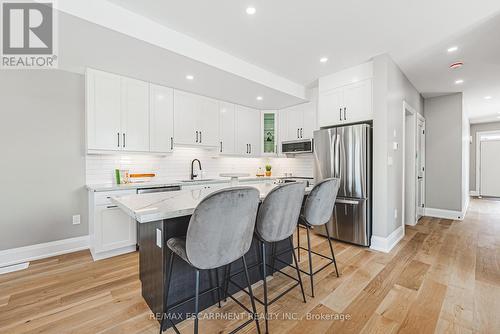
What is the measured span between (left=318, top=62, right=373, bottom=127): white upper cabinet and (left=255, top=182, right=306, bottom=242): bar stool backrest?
2.16 m

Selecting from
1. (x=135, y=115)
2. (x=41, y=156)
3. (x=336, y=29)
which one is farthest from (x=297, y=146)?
(x=41, y=156)

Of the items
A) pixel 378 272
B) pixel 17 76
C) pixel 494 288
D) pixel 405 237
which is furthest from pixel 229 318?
pixel 17 76

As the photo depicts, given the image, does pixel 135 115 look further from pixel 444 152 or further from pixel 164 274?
pixel 444 152

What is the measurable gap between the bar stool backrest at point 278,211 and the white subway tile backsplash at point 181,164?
266 centimetres

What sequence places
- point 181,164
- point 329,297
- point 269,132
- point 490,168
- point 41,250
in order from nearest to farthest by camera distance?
point 329,297, point 41,250, point 181,164, point 269,132, point 490,168

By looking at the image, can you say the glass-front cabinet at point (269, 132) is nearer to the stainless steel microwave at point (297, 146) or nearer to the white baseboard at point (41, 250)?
the stainless steel microwave at point (297, 146)

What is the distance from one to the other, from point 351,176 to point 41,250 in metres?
4.18

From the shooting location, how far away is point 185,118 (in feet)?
12.4

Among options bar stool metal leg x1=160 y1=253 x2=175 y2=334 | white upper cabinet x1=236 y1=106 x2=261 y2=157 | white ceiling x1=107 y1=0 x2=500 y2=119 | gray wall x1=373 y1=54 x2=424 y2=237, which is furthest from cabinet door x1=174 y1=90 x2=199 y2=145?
gray wall x1=373 y1=54 x2=424 y2=237

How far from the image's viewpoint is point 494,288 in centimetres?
210

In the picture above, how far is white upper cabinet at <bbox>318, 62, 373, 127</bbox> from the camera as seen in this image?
125 inches

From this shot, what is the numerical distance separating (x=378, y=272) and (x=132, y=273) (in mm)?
2687

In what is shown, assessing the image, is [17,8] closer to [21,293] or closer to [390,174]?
[21,293]

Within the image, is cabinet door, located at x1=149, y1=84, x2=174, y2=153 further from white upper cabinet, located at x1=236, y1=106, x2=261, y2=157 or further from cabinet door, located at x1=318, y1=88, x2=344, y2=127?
cabinet door, located at x1=318, y1=88, x2=344, y2=127
